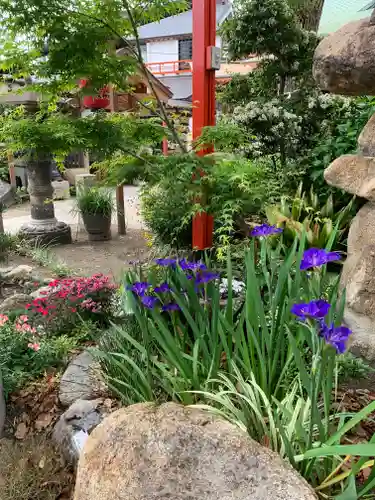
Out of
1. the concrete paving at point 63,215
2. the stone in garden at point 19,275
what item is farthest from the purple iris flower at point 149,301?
the concrete paving at point 63,215

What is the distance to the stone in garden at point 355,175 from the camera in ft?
7.65

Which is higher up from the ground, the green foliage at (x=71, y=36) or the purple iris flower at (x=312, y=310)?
the green foliage at (x=71, y=36)

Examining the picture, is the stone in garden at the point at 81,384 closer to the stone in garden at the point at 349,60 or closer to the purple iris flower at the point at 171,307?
the purple iris flower at the point at 171,307

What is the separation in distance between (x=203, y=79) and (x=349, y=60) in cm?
147

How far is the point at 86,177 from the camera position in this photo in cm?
694

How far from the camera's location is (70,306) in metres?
2.47

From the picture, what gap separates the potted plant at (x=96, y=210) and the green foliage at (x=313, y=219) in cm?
259

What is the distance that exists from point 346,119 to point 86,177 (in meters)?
4.03

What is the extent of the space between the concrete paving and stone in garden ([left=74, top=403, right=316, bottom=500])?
4.91 meters

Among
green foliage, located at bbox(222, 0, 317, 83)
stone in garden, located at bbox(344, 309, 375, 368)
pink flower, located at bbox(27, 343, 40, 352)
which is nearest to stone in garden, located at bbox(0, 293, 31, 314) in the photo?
pink flower, located at bbox(27, 343, 40, 352)

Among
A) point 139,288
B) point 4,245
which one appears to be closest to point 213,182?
point 139,288

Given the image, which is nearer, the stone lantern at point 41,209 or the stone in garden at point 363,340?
the stone in garden at point 363,340

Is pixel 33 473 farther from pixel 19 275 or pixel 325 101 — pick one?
pixel 325 101

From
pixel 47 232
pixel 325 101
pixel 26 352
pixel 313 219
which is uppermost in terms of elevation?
pixel 325 101
